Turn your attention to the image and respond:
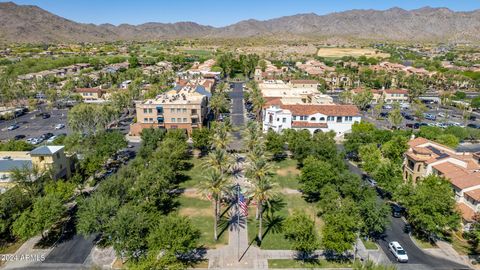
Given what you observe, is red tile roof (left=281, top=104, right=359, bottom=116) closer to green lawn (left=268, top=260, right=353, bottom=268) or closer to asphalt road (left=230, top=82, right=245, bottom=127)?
asphalt road (left=230, top=82, right=245, bottom=127)

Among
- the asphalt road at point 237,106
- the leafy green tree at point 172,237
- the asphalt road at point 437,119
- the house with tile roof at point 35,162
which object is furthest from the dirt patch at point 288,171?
the asphalt road at point 437,119

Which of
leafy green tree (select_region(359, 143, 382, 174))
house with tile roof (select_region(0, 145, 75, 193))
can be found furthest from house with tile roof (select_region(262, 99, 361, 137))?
house with tile roof (select_region(0, 145, 75, 193))

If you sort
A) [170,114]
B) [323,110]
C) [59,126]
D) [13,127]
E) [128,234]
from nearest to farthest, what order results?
[128,234] < [170,114] < [323,110] < [13,127] < [59,126]

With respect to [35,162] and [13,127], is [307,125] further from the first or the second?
[13,127]

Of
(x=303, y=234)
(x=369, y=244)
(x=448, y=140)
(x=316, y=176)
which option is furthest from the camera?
(x=448, y=140)

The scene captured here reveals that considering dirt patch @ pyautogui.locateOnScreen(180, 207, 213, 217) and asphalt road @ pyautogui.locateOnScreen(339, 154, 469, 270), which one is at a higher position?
dirt patch @ pyautogui.locateOnScreen(180, 207, 213, 217)

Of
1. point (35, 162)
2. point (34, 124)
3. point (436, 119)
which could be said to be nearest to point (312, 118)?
point (436, 119)
